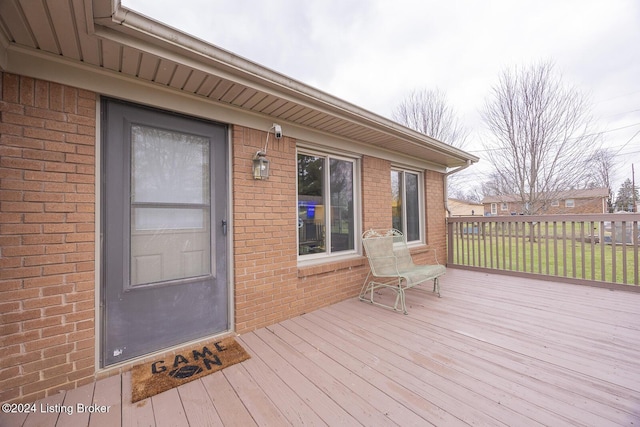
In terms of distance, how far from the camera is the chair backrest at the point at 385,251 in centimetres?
356

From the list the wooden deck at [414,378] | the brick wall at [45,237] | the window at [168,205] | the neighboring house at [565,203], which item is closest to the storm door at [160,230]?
the window at [168,205]

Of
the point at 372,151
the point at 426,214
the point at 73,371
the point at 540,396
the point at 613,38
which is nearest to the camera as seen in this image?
the point at 540,396

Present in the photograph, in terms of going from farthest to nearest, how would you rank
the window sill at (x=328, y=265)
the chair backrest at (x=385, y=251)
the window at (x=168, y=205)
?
the chair backrest at (x=385, y=251), the window sill at (x=328, y=265), the window at (x=168, y=205)

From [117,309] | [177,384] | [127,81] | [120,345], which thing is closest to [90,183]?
[127,81]

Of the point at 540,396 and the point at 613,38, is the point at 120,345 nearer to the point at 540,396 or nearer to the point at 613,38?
the point at 540,396

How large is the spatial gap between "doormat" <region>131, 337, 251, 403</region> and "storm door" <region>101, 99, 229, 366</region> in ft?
0.48

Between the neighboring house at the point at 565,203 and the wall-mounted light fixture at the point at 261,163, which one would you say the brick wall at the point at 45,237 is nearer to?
the wall-mounted light fixture at the point at 261,163

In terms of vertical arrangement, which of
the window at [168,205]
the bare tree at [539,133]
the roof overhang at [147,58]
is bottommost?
the window at [168,205]

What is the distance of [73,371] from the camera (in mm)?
1798

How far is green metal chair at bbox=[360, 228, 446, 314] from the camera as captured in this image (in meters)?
3.31

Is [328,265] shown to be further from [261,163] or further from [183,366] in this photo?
[183,366]

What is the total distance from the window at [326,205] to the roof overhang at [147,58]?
728mm

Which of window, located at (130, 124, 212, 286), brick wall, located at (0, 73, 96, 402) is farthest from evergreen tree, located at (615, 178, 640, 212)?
brick wall, located at (0, 73, 96, 402)

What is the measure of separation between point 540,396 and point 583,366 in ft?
2.16
